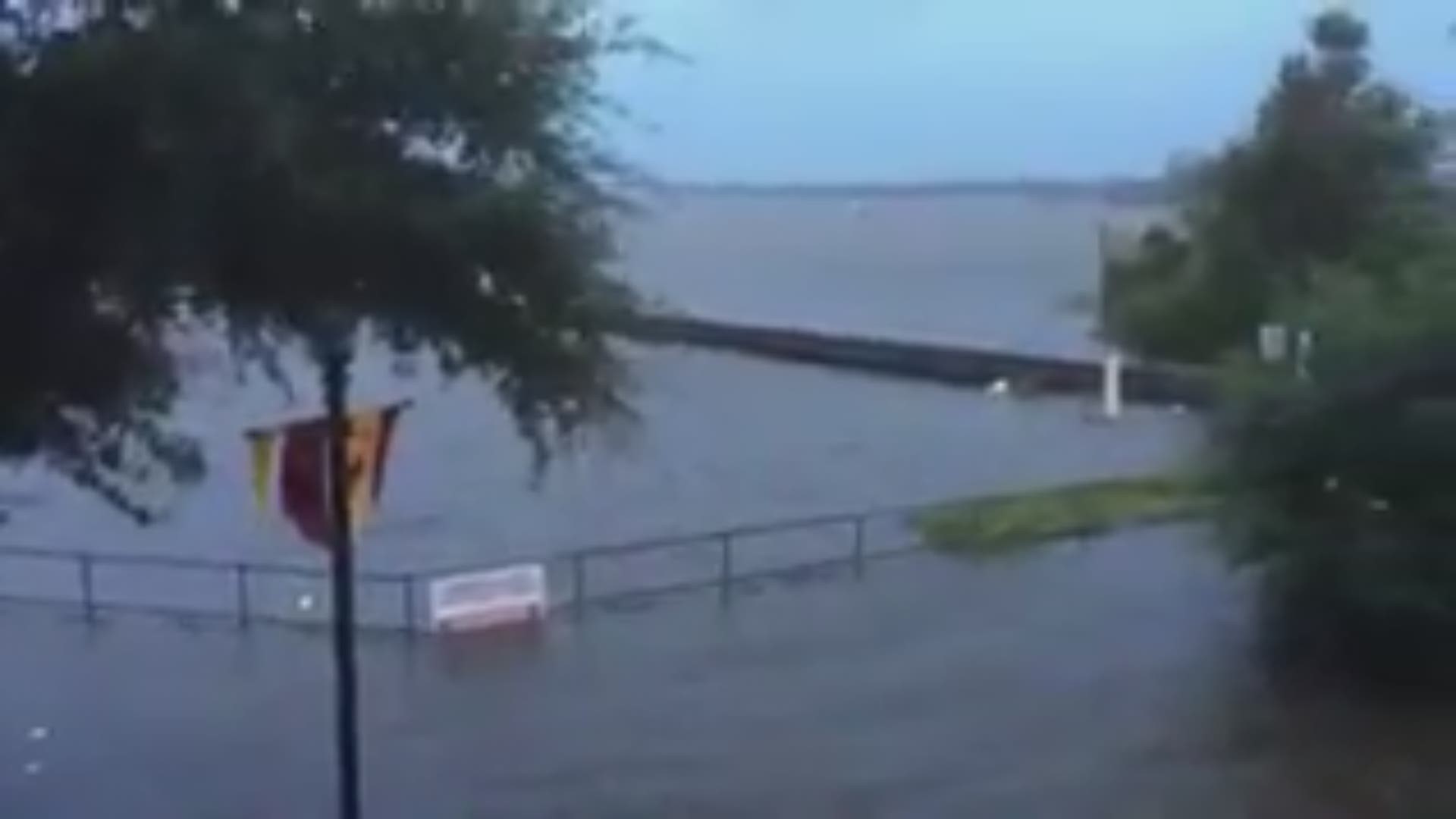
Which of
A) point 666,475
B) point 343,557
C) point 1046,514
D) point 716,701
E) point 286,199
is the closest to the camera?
point 286,199

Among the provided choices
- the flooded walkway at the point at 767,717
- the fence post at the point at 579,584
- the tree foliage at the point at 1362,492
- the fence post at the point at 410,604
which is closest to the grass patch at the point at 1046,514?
the flooded walkway at the point at 767,717

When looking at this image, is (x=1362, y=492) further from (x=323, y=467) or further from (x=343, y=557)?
(x=343, y=557)

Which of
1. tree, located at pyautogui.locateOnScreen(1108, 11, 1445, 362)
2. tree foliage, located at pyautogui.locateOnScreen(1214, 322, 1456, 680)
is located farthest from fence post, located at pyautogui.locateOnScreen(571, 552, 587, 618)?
Answer: tree, located at pyautogui.locateOnScreen(1108, 11, 1445, 362)

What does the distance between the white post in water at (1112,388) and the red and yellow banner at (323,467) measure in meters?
50.3

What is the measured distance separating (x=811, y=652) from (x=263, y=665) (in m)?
5.89

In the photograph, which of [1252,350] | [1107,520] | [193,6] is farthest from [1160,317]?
[193,6]

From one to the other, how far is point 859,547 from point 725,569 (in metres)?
2.37

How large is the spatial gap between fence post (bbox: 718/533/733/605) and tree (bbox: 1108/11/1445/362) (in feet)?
70.5

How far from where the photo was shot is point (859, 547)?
4084 cm

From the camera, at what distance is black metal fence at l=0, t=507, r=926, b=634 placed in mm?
37625

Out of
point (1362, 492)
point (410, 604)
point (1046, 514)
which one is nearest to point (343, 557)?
point (1362, 492)

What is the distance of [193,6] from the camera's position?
30.7 feet

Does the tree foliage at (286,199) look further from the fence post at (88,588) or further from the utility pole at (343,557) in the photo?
the fence post at (88,588)

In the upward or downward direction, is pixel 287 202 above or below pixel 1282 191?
above
